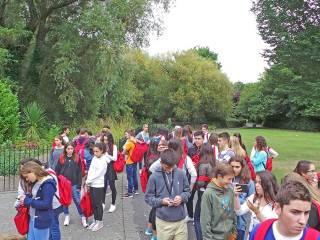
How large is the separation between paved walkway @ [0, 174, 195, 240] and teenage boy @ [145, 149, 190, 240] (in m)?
2.28

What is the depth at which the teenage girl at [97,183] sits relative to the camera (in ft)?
27.4

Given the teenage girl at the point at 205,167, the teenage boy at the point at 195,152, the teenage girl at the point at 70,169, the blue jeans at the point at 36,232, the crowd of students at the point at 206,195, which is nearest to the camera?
the crowd of students at the point at 206,195

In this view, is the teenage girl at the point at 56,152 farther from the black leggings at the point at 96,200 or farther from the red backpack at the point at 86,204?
the black leggings at the point at 96,200

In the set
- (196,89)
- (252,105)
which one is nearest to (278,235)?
(196,89)

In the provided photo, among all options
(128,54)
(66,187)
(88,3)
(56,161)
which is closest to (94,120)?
(128,54)

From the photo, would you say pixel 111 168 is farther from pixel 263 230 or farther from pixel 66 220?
pixel 263 230

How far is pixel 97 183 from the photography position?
8.38 m

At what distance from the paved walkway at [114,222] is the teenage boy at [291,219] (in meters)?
5.11

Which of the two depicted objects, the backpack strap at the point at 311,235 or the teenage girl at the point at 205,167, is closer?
the backpack strap at the point at 311,235

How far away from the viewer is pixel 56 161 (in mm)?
9672

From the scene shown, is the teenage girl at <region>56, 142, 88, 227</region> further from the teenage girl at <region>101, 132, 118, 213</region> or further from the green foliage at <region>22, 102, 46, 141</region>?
the green foliage at <region>22, 102, 46, 141</region>

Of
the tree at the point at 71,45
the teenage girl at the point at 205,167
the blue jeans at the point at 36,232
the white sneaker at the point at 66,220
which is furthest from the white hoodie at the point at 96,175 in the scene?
the tree at the point at 71,45

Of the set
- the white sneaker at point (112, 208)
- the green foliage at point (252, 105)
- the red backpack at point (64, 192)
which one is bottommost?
the white sneaker at point (112, 208)

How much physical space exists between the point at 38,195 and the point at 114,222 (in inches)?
145
